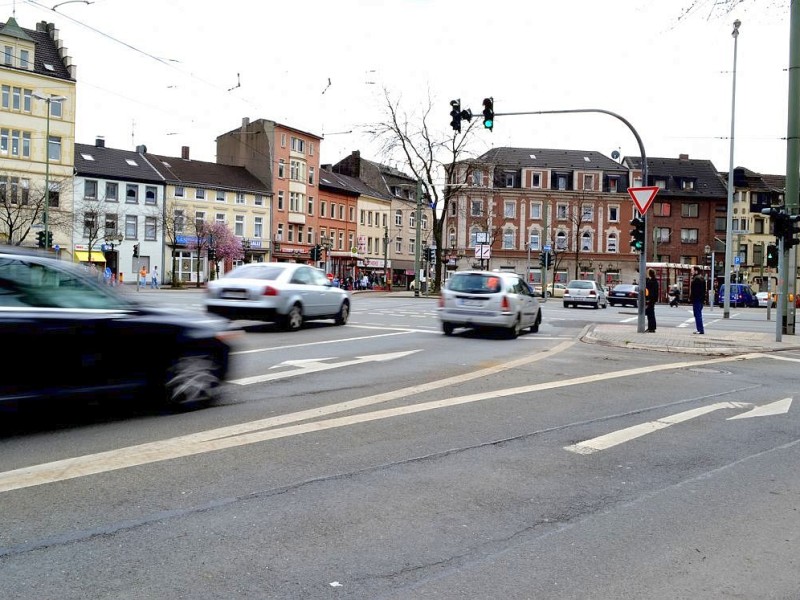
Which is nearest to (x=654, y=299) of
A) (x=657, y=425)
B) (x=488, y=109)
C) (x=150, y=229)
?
(x=488, y=109)

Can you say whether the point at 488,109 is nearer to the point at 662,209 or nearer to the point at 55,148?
the point at 55,148

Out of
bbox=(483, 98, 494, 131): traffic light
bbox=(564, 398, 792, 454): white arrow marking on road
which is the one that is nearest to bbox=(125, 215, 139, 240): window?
bbox=(483, 98, 494, 131): traffic light

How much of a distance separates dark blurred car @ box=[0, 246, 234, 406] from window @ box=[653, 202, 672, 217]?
87.5 meters

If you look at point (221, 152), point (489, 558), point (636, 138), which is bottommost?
point (489, 558)

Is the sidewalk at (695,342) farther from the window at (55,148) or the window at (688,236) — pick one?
the window at (688,236)

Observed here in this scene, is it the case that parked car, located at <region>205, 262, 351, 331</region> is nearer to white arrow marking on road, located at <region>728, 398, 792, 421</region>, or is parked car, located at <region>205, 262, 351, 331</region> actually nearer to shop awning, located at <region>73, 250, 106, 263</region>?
white arrow marking on road, located at <region>728, 398, 792, 421</region>

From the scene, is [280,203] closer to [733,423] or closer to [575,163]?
[575,163]

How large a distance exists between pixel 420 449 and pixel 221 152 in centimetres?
7682

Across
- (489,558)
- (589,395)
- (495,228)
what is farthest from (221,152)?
(489,558)

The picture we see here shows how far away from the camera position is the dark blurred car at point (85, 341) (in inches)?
247

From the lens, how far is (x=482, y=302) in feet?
58.2

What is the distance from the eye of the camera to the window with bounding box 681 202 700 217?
8888cm

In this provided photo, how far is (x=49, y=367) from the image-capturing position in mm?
6430

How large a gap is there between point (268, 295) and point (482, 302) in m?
4.90
